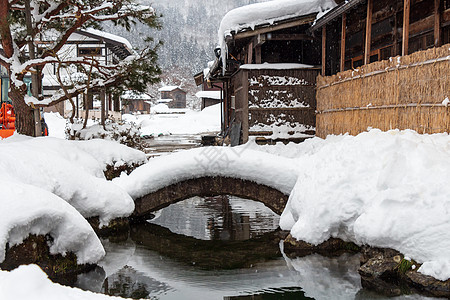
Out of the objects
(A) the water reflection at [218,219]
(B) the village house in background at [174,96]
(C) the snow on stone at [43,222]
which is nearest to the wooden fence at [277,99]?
(A) the water reflection at [218,219]

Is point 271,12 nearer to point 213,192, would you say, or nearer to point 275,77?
point 275,77

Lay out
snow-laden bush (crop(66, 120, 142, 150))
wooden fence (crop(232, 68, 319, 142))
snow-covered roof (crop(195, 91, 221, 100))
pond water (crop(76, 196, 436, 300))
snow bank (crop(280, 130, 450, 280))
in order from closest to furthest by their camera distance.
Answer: snow bank (crop(280, 130, 450, 280)), pond water (crop(76, 196, 436, 300)), snow-laden bush (crop(66, 120, 142, 150)), wooden fence (crop(232, 68, 319, 142)), snow-covered roof (crop(195, 91, 221, 100))

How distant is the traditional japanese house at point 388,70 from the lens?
779cm

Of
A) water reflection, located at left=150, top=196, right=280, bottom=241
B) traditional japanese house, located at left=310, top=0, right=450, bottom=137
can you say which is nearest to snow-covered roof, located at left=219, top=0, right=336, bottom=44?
traditional japanese house, located at left=310, top=0, right=450, bottom=137

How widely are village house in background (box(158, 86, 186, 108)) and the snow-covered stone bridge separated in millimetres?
60484

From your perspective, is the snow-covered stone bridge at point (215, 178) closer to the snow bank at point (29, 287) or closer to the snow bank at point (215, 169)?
the snow bank at point (215, 169)

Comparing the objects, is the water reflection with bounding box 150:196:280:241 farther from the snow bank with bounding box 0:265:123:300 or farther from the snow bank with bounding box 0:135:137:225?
the snow bank with bounding box 0:265:123:300

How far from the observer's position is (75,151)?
34.7 ft

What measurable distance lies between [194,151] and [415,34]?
5.80m

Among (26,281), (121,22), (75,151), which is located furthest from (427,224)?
(121,22)

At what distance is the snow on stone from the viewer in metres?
5.71

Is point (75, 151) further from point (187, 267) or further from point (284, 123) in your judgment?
point (284, 123)

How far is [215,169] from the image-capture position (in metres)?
9.23

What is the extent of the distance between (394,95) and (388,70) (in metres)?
0.59
